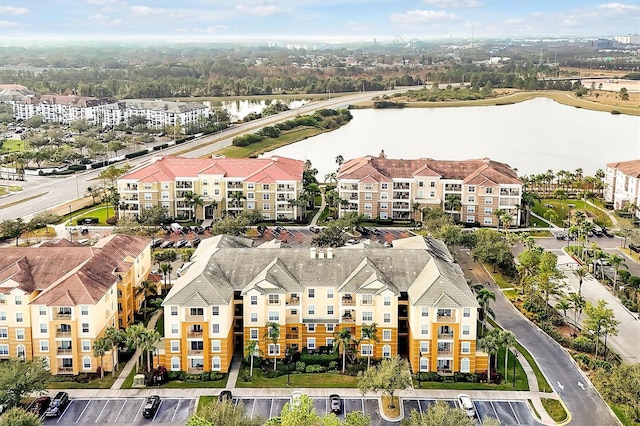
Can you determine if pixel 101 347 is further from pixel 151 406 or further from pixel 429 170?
pixel 429 170

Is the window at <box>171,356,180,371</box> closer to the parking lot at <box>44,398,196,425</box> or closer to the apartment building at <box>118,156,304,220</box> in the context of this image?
the parking lot at <box>44,398,196,425</box>

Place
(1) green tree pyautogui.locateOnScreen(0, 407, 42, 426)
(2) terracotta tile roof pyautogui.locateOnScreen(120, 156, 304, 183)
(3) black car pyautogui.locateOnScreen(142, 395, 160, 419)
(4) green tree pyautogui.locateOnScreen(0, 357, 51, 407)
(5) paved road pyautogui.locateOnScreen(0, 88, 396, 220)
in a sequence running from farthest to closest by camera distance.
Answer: (5) paved road pyautogui.locateOnScreen(0, 88, 396, 220)
(2) terracotta tile roof pyautogui.locateOnScreen(120, 156, 304, 183)
(3) black car pyautogui.locateOnScreen(142, 395, 160, 419)
(4) green tree pyautogui.locateOnScreen(0, 357, 51, 407)
(1) green tree pyautogui.locateOnScreen(0, 407, 42, 426)

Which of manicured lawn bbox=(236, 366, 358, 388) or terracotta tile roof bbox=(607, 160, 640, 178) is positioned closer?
manicured lawn bbox=(236, 366, 358, 388)

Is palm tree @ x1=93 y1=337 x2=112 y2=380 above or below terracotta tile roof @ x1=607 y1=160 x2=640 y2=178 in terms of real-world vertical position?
below

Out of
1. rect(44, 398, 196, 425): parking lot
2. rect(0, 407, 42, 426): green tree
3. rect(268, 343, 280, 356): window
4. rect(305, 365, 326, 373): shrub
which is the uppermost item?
rect(0, 407, 42, 426): green tree

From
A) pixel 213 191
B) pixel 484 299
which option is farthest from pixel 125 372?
pixel 213 191

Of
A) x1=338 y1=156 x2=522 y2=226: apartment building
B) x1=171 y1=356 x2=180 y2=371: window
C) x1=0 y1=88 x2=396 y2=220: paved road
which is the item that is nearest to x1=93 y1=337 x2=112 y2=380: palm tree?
x1=171 y1=356 x2=180 y2=371: window

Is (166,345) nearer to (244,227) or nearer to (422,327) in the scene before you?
(422,327)
